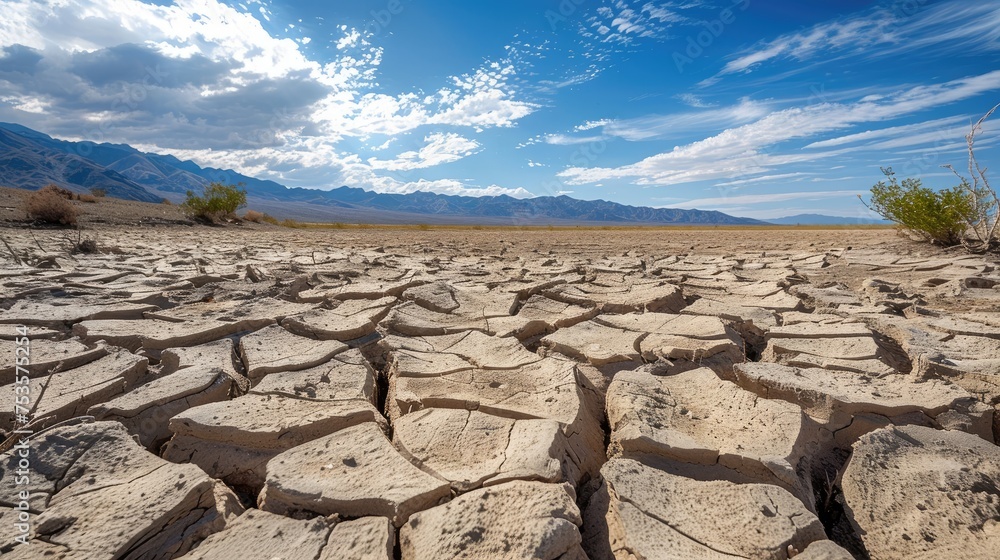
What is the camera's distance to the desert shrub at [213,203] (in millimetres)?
12211

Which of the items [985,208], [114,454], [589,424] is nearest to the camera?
[114,454]

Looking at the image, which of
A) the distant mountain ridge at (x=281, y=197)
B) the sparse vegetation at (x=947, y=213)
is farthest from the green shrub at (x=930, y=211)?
the distant mountain ridge at (x=281, y=197)

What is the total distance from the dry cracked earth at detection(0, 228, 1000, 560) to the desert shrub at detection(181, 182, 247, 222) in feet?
34.0

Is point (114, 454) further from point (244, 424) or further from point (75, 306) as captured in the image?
Answer: point (75, 306)

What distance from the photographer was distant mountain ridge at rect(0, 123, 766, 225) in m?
85.5

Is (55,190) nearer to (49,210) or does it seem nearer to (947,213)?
(49,210)

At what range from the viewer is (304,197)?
559ft

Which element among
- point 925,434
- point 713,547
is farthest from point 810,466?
point 713,547

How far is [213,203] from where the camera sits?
12.2 metres

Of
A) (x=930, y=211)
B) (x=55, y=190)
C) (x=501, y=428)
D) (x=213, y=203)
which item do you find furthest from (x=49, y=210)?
(x=930, y=211)

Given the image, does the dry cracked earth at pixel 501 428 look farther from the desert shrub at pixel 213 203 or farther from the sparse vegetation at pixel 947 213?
the desert shrub at pixel 213 203

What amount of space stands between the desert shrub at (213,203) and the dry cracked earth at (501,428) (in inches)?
408

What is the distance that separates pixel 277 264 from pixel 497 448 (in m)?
4.09

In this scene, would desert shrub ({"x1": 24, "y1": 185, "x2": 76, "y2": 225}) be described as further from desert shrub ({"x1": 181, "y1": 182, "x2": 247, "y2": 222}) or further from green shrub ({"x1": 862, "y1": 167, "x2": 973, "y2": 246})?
green shrub ({"x1": 862, "y1": 167, "x2": 973, "y2": 246})
